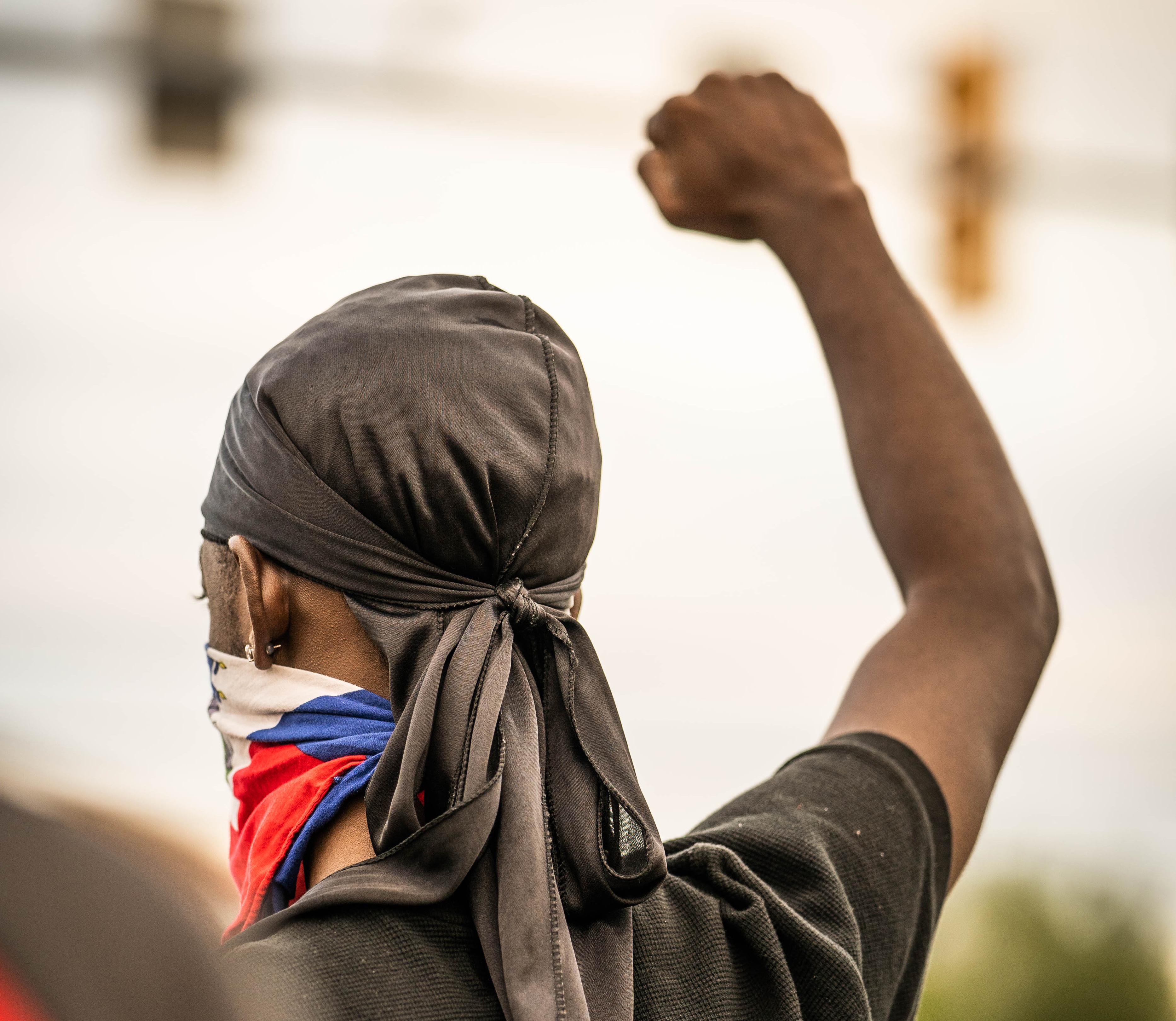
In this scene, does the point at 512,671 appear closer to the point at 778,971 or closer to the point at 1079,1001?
the point at 778,971

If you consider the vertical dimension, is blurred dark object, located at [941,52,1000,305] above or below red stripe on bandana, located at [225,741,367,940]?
above

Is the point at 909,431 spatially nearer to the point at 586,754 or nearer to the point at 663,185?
the point at 663,185

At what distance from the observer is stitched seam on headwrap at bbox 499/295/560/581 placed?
1452mm

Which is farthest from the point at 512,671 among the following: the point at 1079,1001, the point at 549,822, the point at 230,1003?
the point at 1079,1001

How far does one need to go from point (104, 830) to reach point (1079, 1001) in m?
19.0

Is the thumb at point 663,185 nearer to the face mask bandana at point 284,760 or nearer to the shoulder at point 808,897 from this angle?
the shoulder at point 808,897

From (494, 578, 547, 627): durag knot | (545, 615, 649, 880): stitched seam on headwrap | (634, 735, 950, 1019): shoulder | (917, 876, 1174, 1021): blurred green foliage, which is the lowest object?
(917, 876, 1174, 1021): blurred green foliage

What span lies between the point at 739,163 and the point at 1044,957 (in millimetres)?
17425

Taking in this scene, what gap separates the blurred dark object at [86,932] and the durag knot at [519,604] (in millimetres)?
1114

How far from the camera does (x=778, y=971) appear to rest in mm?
1482

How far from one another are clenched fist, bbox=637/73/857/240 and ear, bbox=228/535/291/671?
1056 mm

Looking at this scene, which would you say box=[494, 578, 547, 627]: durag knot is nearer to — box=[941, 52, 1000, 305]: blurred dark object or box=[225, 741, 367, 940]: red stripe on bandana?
box=[225, 741, 367, 940]: red stripe on bandana

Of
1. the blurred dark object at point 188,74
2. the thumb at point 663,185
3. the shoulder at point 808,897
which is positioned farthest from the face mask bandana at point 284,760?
the blurred dark object at point 188,74

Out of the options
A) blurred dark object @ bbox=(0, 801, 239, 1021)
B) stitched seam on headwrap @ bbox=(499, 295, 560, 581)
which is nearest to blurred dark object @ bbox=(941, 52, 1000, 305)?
stitched seam on headwrap @ bbox=(499, 295, 560, 581)
